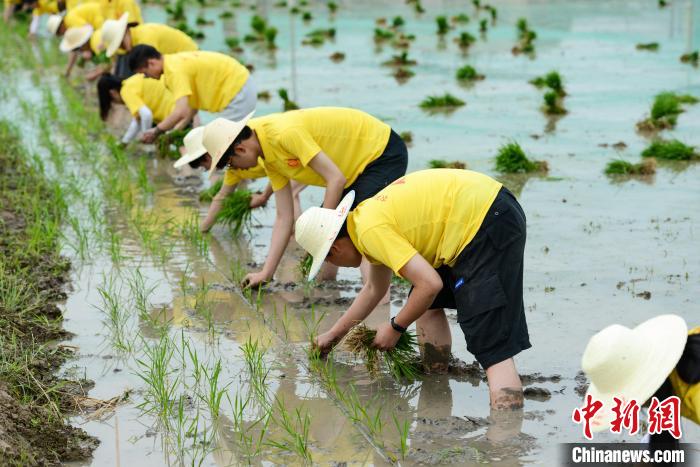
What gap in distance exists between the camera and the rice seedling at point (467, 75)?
40.3ft

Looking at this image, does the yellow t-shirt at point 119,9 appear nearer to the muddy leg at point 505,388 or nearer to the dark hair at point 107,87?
the dark hair at point 107,87

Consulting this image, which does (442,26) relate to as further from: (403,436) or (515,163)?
(403,436)

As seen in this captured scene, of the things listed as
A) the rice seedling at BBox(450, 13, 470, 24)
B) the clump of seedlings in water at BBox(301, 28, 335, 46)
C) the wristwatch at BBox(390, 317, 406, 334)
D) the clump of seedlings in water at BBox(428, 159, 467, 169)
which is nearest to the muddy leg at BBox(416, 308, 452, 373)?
the wristwatch at BBox(390, 317, 406, 334)

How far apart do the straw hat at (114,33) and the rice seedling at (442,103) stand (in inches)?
117

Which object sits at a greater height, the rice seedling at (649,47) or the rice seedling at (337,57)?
the rice seedling at (649,47)

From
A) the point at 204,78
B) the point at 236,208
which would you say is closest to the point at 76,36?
the point at 204,78

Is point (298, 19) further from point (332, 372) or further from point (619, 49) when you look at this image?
point (332, 372)

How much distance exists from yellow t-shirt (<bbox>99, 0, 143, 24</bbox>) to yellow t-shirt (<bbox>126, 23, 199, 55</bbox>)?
6.45 ft

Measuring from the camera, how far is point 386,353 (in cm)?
464

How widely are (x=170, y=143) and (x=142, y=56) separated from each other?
1207mm

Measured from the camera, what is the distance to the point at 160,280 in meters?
6.06

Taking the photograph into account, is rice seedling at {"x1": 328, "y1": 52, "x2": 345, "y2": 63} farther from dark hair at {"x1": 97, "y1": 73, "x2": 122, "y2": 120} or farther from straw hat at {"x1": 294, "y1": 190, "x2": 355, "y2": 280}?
straw hat at {"x1": 294, "y1": 190, "x2": 355, "y2": 280}

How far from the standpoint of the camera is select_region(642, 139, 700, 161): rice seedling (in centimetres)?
807

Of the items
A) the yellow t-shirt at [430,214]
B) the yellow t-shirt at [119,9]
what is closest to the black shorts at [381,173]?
the yellow t-shirt at [430,214]
